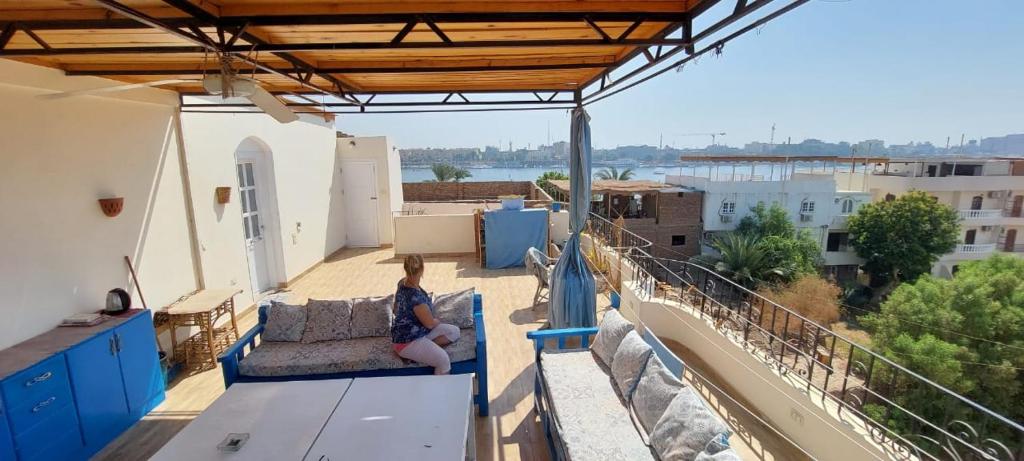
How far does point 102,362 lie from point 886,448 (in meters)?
5.15

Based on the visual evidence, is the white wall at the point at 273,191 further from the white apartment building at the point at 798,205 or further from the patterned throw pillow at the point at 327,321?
the white apartment building at the point at 798,205

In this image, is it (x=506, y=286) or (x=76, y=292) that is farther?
(x=506, y=286)

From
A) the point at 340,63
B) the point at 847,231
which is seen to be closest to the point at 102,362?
the point at 340,63

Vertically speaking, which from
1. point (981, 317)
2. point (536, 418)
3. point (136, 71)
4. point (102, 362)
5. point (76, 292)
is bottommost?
point (981, 317)

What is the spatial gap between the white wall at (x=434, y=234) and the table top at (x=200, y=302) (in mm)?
4025

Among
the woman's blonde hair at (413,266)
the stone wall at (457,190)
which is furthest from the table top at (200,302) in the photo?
the stone wall at (457,190)

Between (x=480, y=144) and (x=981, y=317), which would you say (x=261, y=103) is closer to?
(x=981, y=317)

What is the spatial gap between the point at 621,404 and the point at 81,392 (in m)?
3.51

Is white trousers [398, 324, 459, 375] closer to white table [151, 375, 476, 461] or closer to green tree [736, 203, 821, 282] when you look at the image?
white table [151, 375, 476, 461]

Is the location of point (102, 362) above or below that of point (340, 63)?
below

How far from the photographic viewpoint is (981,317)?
40.2 feet

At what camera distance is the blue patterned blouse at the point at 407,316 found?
10.3 feet

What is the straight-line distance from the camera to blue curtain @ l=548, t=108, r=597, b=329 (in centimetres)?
386

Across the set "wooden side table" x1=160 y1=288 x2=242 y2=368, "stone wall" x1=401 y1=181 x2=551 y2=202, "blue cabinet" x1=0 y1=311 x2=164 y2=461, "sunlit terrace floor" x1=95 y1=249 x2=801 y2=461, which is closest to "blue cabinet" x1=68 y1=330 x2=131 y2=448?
A: "blue cabinet" x1=0 y1=311 x2=164 y2=461
